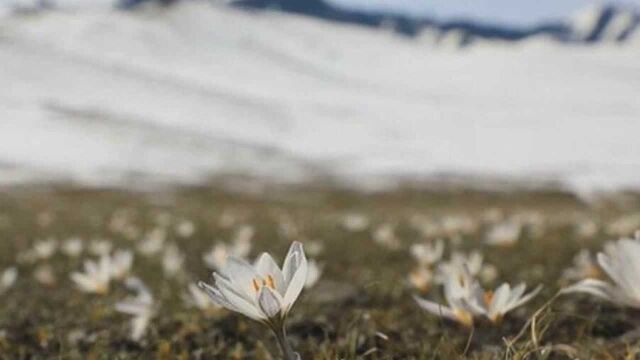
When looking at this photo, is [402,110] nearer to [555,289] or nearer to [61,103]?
[61,103]

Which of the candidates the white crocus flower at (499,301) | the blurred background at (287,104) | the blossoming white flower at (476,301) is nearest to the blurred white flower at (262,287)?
the blossoming white flower at (476,301)

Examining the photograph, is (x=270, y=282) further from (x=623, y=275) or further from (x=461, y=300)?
(x=623, y=275)

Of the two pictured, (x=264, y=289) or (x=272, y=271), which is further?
(x=272, y=271)

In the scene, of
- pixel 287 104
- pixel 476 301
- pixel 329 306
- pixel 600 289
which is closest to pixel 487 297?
pixel 476 301

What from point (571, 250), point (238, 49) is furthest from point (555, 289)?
point (238, 49)

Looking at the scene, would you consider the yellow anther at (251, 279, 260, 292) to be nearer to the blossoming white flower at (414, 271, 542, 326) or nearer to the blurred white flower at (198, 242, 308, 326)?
the blurred white flower at (198, 242, 308, 326)
